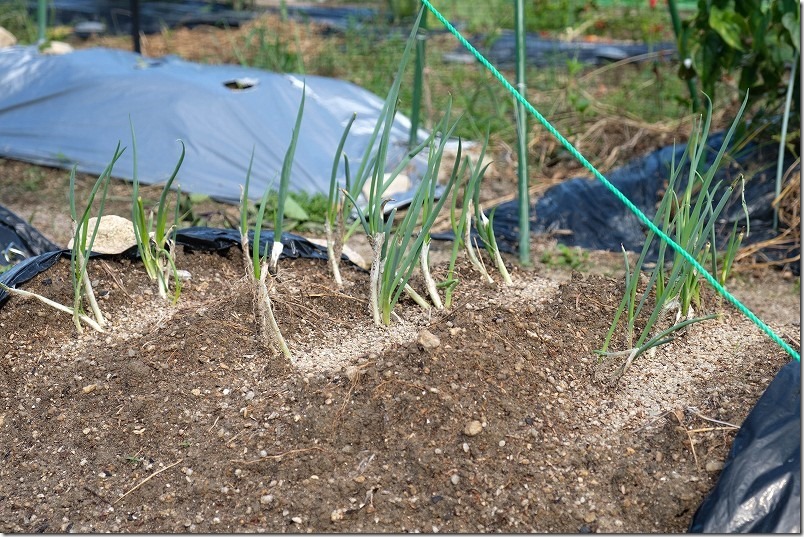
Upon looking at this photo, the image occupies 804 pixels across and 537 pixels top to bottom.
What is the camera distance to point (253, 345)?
214 centimetres

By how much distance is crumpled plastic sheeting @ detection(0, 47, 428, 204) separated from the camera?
13.2ft

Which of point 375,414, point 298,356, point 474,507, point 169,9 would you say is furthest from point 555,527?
point 169,9

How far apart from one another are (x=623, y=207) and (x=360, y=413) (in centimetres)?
215

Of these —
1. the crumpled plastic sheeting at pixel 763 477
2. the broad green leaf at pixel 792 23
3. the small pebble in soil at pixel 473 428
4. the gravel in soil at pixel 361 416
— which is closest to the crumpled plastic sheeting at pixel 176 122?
the broad green leaf at pixel 792 23

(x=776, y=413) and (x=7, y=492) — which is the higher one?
(x=776, y=413)

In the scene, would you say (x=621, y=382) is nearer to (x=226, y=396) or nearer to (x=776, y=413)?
(x=776, y=413)

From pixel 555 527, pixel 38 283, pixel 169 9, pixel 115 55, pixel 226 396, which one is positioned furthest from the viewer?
pixel 169 9

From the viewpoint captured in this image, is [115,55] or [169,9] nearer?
[115,55]

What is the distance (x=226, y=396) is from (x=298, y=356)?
0.67 feet

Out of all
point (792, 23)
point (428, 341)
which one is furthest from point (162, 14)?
point (428, 341)

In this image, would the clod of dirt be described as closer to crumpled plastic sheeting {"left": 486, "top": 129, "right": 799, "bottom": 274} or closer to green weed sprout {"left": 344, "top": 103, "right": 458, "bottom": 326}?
green weed sprout {"left": 344, "top": 103, "right": 458, "bottom": 326}

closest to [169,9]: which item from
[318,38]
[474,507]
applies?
[318,38]

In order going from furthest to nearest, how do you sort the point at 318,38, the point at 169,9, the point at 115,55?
the point at 169,9
the point at 318,38
the point at 115,55

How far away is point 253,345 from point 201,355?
0.13m
